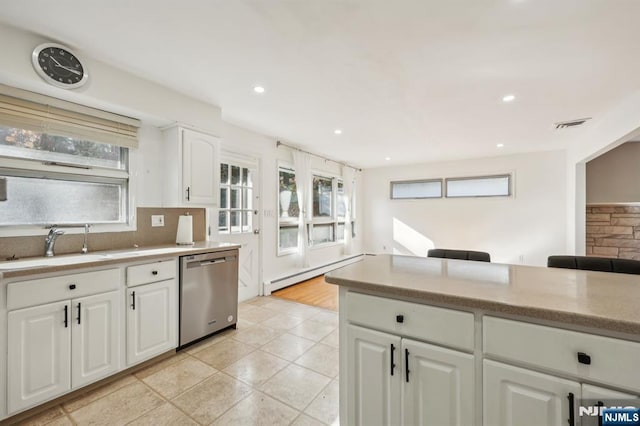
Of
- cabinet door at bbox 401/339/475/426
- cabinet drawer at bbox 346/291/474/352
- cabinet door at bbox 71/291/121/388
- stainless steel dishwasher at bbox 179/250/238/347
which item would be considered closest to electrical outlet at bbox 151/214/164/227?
stainless steel dishwasher at bbox 179/250/238/347

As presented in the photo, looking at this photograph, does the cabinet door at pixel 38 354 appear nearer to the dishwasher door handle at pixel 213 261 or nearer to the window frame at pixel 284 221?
the dishwasher door handle at pixel 213 261

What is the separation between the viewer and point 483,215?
577 centimetres

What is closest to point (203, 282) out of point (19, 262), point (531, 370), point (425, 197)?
point (19, 262)

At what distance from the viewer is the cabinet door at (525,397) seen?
3.04 ft

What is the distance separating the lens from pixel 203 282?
8.46 ft

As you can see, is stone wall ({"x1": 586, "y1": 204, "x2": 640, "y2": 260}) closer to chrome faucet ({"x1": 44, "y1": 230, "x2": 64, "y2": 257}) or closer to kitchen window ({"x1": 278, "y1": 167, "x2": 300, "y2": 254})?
kitchen window ({"x1": 278, "y1": 167, "x2": 300, "y2": 254})

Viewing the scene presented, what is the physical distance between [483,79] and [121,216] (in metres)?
3.63

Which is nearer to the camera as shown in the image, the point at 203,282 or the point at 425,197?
the point at 203,282

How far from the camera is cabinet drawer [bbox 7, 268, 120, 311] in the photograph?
1573 millimetres

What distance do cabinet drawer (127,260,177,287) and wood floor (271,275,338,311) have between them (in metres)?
1.97

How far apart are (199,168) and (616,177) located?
649cm

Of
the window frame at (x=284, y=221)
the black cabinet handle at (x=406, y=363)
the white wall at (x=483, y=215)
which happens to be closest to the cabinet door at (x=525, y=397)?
the black cabinet handle at (x=406, y=363)

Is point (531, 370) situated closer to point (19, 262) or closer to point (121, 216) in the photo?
point (19, 262)

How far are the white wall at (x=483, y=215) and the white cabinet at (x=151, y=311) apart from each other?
5.54 meters
